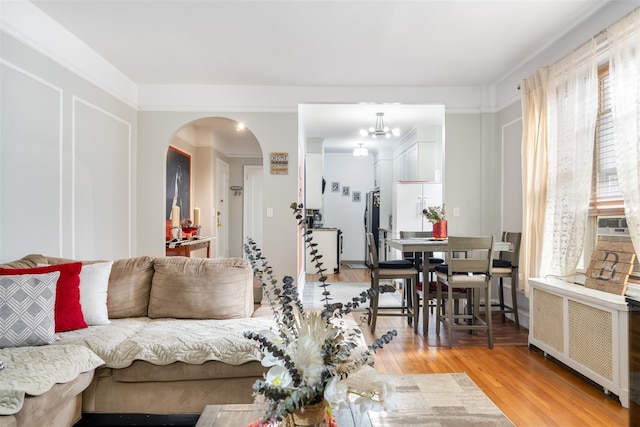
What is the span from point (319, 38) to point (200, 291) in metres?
2.35

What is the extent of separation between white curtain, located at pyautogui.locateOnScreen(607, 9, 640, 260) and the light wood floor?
1006mm

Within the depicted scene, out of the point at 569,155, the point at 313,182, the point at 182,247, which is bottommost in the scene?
the point at 182,247

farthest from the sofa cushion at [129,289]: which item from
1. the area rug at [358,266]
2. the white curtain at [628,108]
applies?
the area rug at [358,266]

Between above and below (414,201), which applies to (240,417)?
below

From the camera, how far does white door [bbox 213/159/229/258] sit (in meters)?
7.72

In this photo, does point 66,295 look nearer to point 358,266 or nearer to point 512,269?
point 512,269

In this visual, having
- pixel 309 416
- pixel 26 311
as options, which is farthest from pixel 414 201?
pixel 309 416

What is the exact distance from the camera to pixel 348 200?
9.24 m

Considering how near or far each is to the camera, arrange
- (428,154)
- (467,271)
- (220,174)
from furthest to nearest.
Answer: (220,174), (428,154), (467,271)

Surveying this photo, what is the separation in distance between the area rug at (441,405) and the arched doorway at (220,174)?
179 inches

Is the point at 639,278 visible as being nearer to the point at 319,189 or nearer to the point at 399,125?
the point at 399,125

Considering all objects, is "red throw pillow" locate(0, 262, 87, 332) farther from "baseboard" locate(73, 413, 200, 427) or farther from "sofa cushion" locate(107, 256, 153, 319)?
"baseboard" locate(73, 413, 200, 427)

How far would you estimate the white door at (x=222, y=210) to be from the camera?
25.3 ft

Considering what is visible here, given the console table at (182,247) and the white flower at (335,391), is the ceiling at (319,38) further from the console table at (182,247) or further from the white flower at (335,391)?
the white flower at (335,391)
